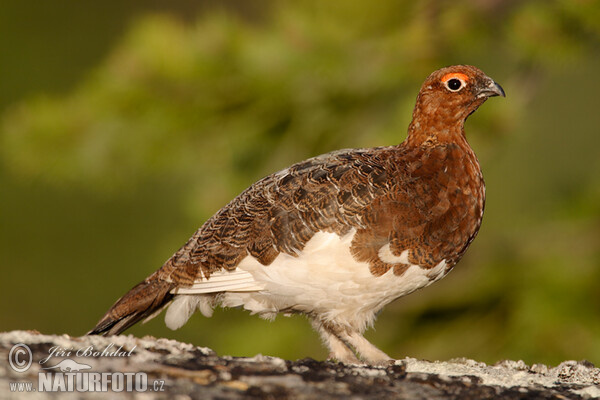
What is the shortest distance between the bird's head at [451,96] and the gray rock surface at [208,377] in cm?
124

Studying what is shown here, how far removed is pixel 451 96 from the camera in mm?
3877

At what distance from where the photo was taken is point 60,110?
4.88 meters

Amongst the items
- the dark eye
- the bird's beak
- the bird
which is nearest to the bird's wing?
the bird

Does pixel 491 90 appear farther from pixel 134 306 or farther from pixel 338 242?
pixel 134 306

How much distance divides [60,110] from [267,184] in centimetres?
181

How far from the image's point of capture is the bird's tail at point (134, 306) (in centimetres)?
361

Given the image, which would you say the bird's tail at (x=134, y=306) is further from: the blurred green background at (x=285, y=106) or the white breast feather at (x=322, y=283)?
the blurred green background at (x=285, y=106)

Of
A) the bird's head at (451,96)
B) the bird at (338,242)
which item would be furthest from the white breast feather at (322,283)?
the bird's head at (451,96)

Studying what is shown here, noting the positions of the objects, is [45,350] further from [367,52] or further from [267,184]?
[367,52]

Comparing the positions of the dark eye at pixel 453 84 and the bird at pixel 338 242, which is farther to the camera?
the dark eye at pixel 453 84

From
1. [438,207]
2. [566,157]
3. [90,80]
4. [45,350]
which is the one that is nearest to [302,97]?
[90,80]

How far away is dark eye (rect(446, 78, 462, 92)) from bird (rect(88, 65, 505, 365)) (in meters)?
0.01

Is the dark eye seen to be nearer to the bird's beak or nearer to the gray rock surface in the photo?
the bird's beak

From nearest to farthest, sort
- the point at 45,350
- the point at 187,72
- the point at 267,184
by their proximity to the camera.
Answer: the point at 45,350 → the point at 267,184 → the point at 187,72
